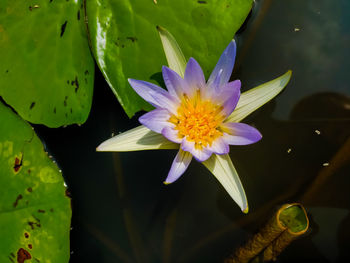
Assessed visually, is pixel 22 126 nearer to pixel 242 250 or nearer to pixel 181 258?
pixel 181 258

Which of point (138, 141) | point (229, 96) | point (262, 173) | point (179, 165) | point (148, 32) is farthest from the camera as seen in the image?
point (262, 173)

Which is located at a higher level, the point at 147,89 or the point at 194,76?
the point at 194,76

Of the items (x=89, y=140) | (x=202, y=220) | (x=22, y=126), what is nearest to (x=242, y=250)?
(x=202, y=220)

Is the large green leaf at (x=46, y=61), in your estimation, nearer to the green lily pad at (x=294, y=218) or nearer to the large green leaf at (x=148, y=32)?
the large green leaf at (x=148, y=32)

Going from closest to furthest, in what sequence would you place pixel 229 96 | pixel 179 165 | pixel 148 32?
pixel 229 96 < pixel 179 165 < pixel 148 32

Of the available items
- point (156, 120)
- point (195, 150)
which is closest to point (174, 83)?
point (156, 120)

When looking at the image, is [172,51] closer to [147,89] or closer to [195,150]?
[147,89]
